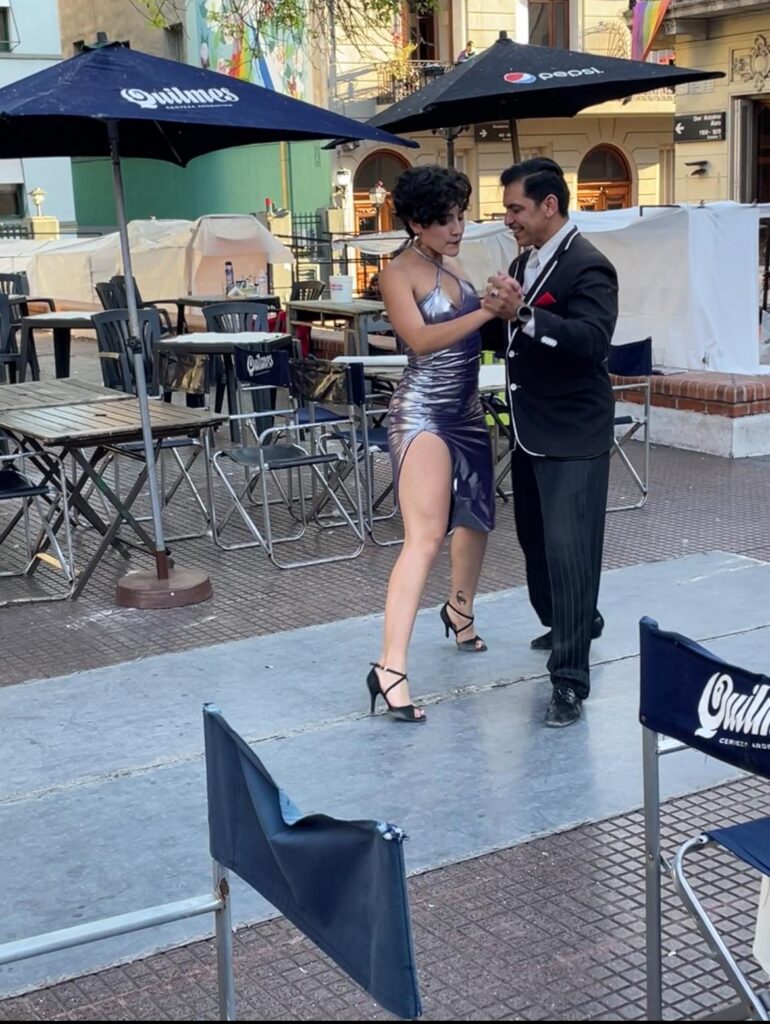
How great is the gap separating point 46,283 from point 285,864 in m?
20.9

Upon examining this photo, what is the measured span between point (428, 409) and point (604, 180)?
33.0 m

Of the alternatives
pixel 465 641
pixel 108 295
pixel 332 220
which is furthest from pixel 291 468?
pixel 332 220

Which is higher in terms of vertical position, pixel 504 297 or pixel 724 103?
pixel 724 103

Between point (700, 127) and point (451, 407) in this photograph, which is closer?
point (451, 407)

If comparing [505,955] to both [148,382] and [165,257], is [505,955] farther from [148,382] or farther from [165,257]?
[165,257]

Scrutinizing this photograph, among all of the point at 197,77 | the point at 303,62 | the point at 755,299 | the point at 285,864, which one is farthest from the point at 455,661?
the point at 303,62

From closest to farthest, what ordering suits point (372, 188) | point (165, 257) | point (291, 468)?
1. point (291, 468)
2. point (165, 257)
3. point (372, 188)

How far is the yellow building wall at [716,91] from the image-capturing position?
22141 mm

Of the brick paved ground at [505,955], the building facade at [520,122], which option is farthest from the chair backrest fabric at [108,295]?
the building facade at [520,122]

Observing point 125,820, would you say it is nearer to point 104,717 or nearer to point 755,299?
point 104,717

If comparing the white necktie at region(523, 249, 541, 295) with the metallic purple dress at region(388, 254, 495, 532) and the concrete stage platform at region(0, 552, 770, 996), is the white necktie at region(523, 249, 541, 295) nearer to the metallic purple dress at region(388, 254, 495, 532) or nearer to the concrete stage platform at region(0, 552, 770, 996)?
the metallic purple dress at region(388, 254, 495, 532)

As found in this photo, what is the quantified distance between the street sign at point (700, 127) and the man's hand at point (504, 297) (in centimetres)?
1973

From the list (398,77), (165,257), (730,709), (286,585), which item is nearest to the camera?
(730,709)

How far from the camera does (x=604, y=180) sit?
3644 cm
